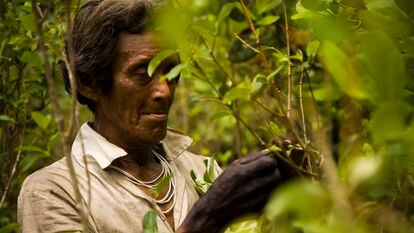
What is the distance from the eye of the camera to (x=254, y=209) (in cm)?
204

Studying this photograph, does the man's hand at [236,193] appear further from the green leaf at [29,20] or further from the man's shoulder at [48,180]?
the green leaf at [29,20]

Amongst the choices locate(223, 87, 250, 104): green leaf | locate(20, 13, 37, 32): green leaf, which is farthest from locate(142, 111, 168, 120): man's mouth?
locate(223, 87, 250, 104): green leaf

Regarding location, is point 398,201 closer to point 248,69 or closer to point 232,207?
point 232,207

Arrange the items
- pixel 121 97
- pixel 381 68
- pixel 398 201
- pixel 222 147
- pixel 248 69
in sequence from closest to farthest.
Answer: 1. pixel 381 68
2. pixel 398 201
3. pixel 121 97
4. pixel 248 69
5. pixel 222 147

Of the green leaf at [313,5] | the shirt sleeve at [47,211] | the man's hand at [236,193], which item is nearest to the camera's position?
the green leaf at [313,5]

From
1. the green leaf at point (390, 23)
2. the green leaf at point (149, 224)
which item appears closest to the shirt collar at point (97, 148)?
the green leaf at point (149, 224)

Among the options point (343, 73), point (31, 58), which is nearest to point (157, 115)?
point (31, 58)

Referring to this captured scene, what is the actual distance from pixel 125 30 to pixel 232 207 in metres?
0.66

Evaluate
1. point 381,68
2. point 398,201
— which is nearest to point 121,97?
point 398,201

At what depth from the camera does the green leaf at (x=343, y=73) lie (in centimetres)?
97

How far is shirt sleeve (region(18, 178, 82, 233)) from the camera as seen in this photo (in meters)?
2.13

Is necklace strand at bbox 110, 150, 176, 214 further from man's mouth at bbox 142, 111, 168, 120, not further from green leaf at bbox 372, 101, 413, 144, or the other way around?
green leaf at bbox 372, 101, 413, 144

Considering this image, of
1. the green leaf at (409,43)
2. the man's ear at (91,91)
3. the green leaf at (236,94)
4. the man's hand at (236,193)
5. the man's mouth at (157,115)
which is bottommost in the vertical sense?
the man's hand at (236,193)

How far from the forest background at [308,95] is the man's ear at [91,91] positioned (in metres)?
0.23
